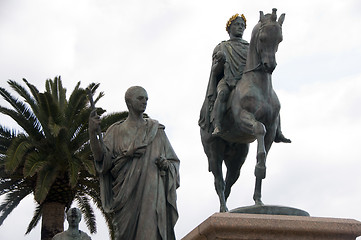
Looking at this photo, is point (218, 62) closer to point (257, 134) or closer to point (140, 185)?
point (257, 134)

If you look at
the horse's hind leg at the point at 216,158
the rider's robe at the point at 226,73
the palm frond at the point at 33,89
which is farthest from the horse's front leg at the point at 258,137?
the palm frond at the point at 33,89

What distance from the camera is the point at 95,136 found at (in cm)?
968

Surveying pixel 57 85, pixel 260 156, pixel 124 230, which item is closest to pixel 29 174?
pixel 57 85

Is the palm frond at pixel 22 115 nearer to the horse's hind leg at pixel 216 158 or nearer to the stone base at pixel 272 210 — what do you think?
the horse's hind leg at pixel 216 158

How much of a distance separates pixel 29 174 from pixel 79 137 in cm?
273

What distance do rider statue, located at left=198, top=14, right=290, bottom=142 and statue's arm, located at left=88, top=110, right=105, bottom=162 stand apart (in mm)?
3743

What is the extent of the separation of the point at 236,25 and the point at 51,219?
513 inches

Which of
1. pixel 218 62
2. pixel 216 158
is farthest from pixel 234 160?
pixel 218 62

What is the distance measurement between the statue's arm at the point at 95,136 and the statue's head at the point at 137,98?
629 millimetres

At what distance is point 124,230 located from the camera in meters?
9.70

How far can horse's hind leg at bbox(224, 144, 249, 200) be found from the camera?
14.1m

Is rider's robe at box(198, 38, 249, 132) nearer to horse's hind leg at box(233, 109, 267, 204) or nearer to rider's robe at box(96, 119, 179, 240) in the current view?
horse's hind leg at box(233, 109, 267, 204)

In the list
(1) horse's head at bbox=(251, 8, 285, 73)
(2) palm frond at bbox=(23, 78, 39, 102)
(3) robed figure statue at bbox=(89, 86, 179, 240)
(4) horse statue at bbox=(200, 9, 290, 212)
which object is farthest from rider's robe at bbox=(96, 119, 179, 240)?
(2) palm frond at bbox=(23, 78, 39, 102)

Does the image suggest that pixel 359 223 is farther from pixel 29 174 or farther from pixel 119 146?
pixel 29 174
